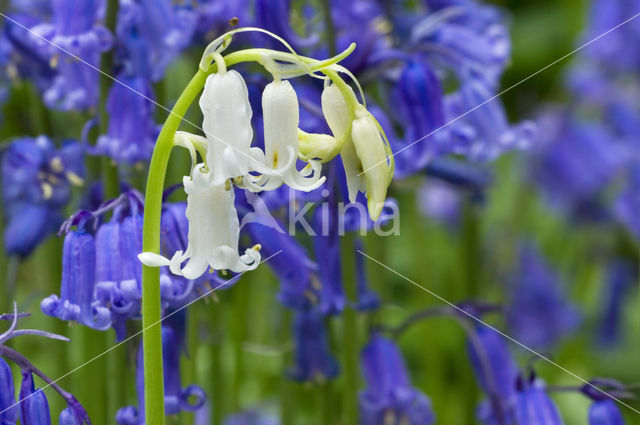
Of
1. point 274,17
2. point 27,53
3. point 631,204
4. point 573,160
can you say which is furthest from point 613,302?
point 27,53

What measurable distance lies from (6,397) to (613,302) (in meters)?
2.33

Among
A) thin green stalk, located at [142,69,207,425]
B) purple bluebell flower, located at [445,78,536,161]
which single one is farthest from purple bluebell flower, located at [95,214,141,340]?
purple bluebell flower, located at [445,78,536,161]

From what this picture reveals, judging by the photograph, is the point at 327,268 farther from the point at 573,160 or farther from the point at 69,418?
the point at 573,160

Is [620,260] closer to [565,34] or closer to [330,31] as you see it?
[565,34]

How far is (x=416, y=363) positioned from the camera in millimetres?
2820

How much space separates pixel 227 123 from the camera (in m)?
0.85

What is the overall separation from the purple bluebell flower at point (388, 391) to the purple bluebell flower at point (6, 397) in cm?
83

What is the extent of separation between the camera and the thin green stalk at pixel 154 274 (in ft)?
2.89

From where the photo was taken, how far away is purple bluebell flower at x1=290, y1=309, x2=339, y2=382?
5.67 feet

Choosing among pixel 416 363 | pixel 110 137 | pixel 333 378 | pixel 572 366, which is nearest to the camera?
pixel 110 137

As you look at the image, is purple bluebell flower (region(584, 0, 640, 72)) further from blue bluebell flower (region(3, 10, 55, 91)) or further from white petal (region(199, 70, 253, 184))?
white petal (region(199, 70, 253, 184))

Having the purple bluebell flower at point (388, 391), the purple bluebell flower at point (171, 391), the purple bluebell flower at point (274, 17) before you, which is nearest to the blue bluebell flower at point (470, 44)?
the purple bluebell flower at point (274, 17)

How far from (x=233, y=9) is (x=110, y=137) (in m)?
0.36

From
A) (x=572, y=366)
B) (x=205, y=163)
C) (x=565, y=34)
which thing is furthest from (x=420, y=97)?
(x=565, y=34)
